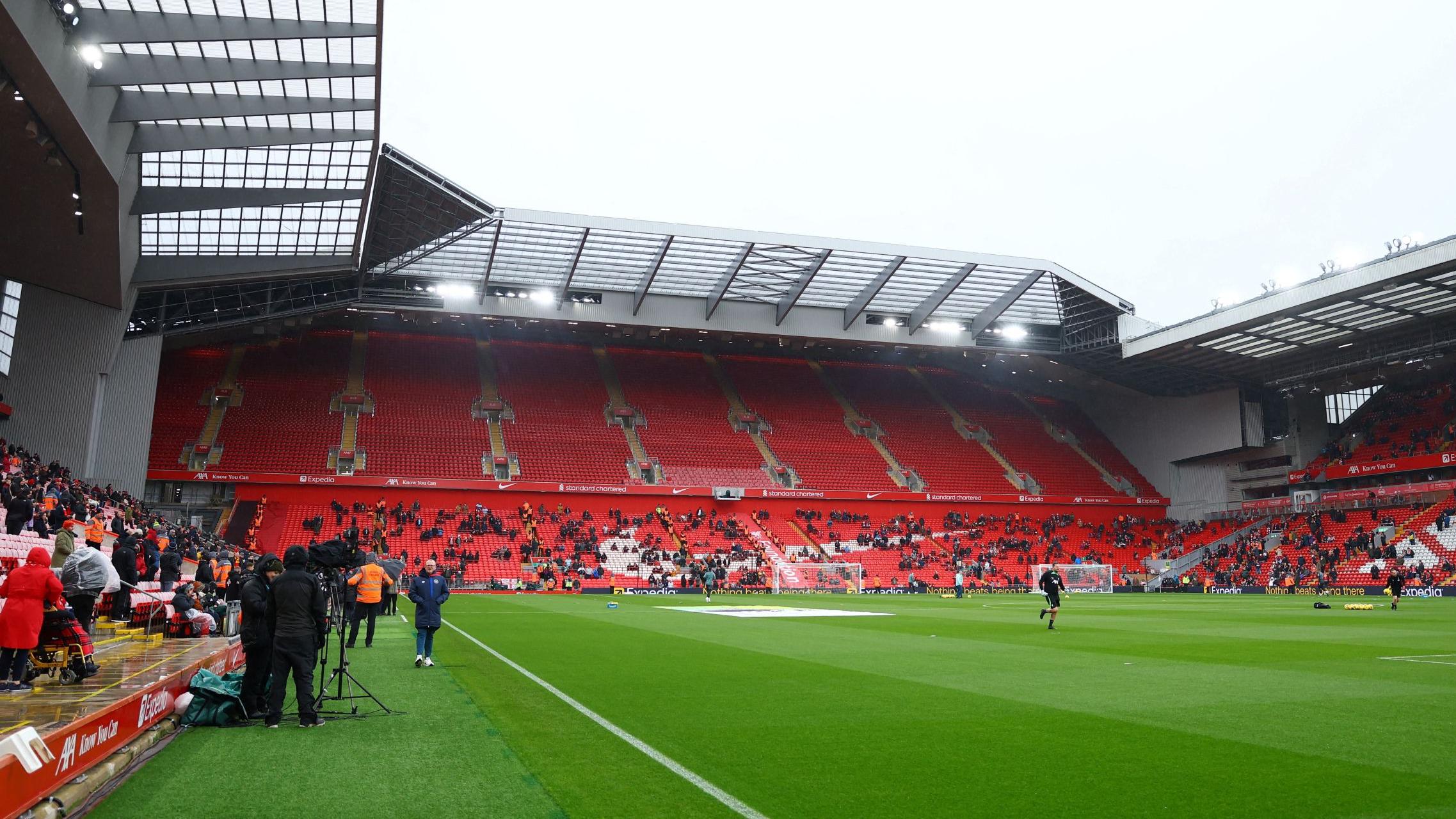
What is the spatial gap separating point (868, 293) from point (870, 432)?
14.0m

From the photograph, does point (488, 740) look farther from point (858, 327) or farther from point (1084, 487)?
point (1084, 487)

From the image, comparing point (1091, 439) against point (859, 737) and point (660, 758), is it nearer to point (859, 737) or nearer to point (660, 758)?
point (859, 737)

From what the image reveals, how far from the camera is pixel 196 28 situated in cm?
2209

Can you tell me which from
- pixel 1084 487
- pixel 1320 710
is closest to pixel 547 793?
pixel 1320 710

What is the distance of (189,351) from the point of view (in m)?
53.7

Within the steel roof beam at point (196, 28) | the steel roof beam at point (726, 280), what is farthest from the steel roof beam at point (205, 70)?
the steel roof beam at point (726, 280)

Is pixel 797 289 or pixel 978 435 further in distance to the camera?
pixel 978 435

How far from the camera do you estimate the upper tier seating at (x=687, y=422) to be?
55.8 metres

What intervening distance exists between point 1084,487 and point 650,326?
30.4 m

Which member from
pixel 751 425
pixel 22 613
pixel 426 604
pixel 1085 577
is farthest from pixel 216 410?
pixel 1085 577

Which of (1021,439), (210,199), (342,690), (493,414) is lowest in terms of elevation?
(342,690)

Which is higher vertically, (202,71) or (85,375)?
(202,71)

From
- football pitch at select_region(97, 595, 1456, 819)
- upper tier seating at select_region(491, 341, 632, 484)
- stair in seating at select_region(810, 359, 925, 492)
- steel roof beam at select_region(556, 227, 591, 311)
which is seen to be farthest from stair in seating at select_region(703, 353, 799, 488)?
football pitch at select_region(97, 595, 1456, 819)

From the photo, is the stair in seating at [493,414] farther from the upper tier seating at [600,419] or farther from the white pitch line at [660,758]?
the white pitch line at [660,758]
